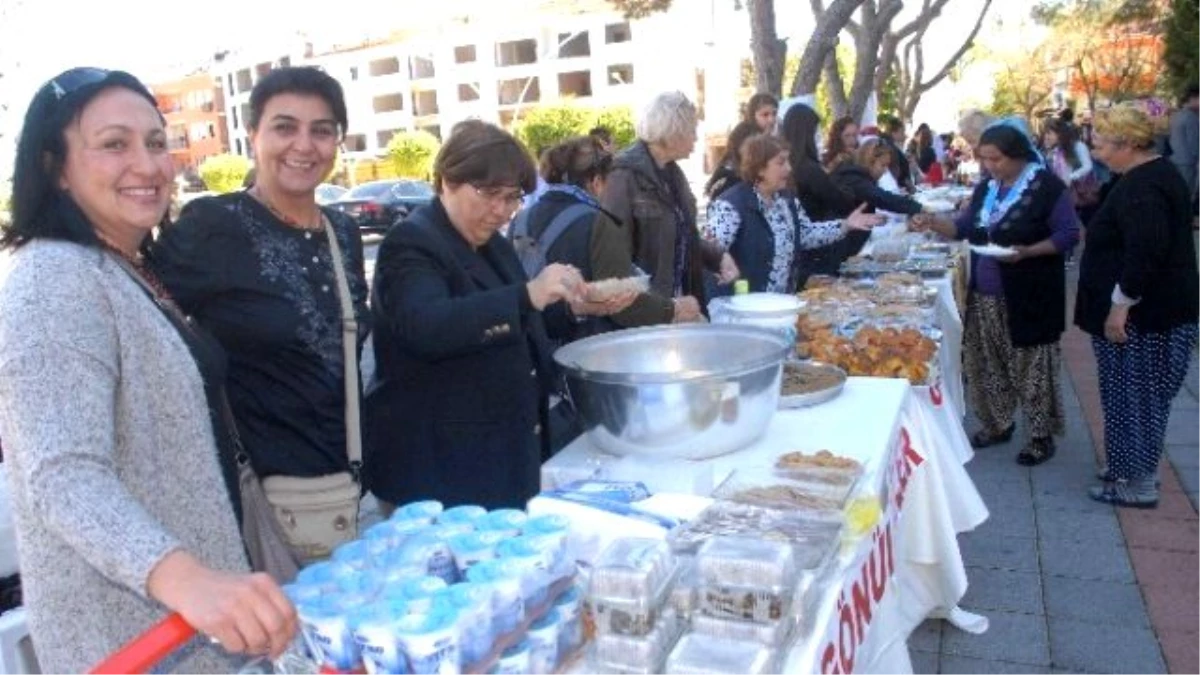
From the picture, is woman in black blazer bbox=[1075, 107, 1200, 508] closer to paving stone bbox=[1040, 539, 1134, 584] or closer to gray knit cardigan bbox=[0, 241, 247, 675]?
paving stone bbox=[1040, 539, 1134, 584]

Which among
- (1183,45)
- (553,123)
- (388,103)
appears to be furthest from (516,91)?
(1183,45)

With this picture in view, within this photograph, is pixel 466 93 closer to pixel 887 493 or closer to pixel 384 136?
pixel 384 136

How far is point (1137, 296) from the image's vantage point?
12.0 ft

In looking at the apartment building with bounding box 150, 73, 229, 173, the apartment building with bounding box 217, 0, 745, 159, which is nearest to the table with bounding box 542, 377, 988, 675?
the apartment building with bounding box 217, 0, 745, 159

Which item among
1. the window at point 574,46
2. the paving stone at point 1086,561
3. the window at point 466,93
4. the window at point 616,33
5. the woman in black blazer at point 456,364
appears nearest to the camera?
the woman in black blazer at point 456,364

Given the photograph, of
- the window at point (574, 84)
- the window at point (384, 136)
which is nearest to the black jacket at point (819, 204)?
the window at point (574, 84)

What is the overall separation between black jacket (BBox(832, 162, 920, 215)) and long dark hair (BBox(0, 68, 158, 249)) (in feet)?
15.9

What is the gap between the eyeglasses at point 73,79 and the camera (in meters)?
1.34

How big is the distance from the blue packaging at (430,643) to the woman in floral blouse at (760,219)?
3.28 meters

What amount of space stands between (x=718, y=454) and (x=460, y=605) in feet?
3.43

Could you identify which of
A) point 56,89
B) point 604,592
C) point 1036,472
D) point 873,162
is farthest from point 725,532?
point 873,162

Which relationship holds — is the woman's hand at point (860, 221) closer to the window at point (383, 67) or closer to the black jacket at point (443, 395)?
the black jacket at point (443, 395)

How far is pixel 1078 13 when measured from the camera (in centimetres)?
3441

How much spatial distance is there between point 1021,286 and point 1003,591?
1.69 m
